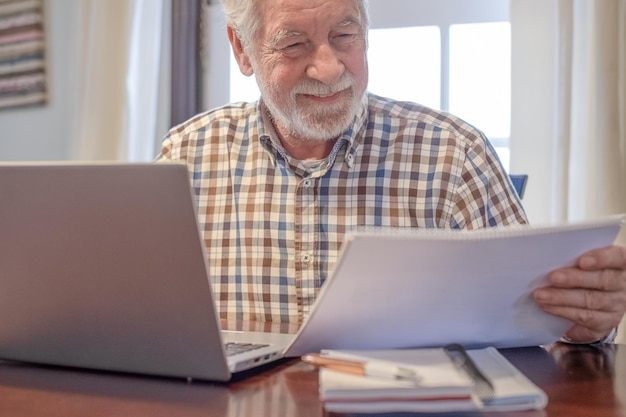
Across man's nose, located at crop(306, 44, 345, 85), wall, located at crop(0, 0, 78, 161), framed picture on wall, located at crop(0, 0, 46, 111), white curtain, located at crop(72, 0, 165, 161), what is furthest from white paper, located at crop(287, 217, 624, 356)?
framed picture on wall, located at crop(0, 0, 46, 111)

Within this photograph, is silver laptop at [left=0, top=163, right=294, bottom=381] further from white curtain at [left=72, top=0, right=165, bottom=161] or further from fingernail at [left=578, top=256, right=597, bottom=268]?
white curtain at [left=72, top=0, right=165, bottom=161]

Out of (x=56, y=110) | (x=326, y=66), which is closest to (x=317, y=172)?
(x=326, y=66)

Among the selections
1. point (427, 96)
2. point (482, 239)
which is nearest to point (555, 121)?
point (427, 96)

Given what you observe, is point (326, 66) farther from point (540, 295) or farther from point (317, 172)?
point (540, 295)

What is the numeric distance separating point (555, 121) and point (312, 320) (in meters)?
1.44

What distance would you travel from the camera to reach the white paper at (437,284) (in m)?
0.70

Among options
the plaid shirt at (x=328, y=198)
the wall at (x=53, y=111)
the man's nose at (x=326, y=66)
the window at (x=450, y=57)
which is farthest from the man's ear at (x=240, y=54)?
the wall at (x=53, y=111)

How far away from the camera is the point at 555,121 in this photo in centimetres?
201

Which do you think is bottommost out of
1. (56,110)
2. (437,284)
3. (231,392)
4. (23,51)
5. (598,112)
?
(231,392)

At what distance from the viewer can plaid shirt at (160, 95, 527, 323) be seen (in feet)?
4.58

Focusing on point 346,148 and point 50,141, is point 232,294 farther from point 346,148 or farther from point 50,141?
point 50,141

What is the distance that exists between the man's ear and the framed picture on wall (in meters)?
1.36

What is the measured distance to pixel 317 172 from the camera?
1426 millimetres

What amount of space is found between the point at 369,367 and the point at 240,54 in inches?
42.7
